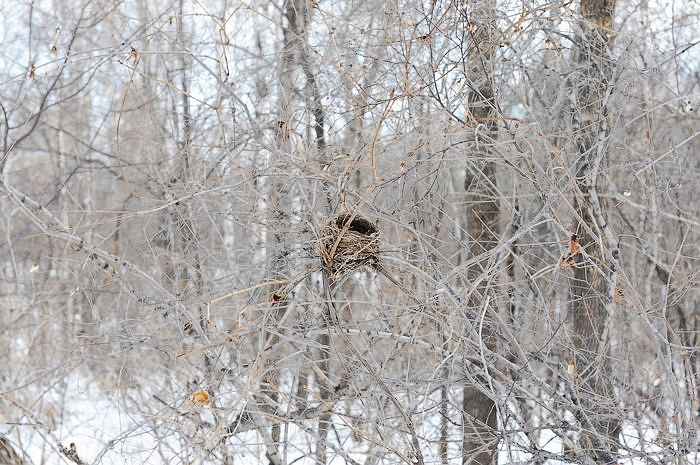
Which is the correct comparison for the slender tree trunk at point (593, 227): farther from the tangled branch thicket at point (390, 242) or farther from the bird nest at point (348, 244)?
the bird nest at point (348, 244)

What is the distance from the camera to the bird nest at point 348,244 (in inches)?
117

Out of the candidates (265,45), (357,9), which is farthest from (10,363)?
(357,9)

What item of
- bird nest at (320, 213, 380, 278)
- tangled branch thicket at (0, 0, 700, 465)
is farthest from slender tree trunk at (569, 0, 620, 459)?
bird nest at (320, 213, 380, 278)

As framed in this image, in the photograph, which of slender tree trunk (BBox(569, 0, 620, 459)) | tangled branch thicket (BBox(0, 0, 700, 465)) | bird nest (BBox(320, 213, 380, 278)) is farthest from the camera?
slender tree trunk (BBox(569, 0, 620, 459))

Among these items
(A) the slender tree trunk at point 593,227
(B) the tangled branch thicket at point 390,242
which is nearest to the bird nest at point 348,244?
(B) the tangled branch thicket at point 390,242

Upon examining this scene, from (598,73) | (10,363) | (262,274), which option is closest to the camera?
(262,274)

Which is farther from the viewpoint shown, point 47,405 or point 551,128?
point 47,405

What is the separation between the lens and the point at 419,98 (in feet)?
13.2

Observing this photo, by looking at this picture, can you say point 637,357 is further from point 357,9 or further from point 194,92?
point 194,92

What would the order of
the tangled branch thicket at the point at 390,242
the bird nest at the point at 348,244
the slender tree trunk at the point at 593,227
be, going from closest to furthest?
the bird nest at the point at 348,244 < the tangled branch thicket at the point at 390,242 < the slender tree trunk at the point at 593,227

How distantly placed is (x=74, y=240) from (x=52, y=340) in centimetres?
403

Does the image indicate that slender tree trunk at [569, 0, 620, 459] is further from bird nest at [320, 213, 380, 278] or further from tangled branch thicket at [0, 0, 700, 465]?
bird nest at [320, 213, 380, 278]

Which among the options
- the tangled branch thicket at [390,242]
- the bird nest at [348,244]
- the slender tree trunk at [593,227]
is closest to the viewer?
the bird nest at [348,244]

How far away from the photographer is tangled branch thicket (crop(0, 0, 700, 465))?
3.32 meters
